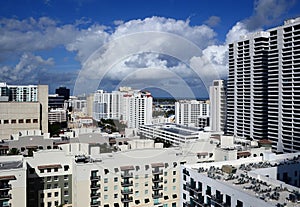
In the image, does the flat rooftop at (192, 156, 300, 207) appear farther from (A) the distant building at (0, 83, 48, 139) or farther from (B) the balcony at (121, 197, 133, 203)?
(A) the distant building at (0, 83, 48, 139)

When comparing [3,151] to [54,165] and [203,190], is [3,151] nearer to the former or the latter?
[54,165]

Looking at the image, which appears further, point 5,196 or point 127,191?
point 127,191

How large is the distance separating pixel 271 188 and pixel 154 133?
843 centimetres

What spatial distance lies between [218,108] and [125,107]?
6134 millimetres

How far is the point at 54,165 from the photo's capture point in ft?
14.1

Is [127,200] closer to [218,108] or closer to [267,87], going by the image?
[267,87]

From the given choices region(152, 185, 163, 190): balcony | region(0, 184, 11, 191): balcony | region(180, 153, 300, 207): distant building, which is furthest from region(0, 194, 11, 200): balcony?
region(180, 153, 300, 207): distant building

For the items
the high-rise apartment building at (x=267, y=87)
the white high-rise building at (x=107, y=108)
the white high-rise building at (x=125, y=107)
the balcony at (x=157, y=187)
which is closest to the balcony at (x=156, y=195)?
the balcony at (x=157, y=187)

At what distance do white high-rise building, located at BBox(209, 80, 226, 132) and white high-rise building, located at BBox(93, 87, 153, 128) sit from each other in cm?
379

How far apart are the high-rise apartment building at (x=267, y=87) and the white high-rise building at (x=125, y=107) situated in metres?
3.57

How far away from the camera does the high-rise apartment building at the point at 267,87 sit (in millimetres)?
9070

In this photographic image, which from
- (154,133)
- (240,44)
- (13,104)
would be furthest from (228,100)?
(13,104)

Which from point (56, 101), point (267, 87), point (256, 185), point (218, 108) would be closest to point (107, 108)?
point (256, 185)

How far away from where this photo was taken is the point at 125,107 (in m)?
7.93
